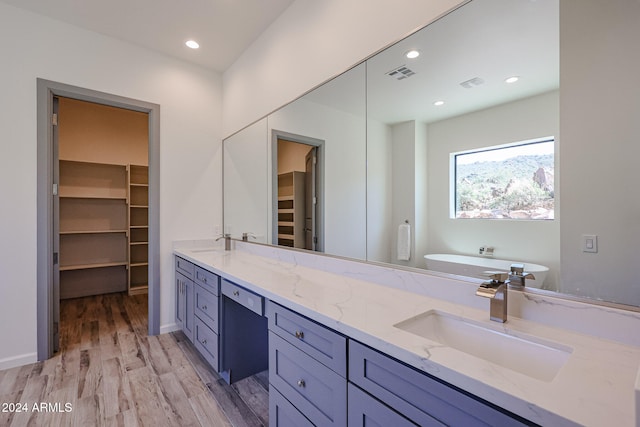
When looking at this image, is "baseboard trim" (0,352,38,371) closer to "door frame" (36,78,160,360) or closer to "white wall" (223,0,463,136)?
"door frame" (36,78,160,360)

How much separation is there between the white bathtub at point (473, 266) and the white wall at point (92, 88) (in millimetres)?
2678

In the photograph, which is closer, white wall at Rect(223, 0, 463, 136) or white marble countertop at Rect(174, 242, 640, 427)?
white marble countertop at Rect(174, 242, 640, 427)

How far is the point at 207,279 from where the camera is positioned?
218cm

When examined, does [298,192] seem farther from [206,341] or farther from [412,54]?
[206,341]

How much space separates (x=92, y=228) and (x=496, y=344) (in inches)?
202

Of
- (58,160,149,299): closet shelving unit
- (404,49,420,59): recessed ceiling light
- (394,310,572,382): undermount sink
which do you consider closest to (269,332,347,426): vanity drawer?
(394,310,572,382): undermount sink

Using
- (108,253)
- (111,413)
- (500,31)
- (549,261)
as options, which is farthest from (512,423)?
(108,253)

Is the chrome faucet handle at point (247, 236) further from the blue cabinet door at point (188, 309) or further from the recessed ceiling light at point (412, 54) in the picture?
the recessed ceiling light at point (412, 54)

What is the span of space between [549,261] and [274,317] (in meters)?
1.18

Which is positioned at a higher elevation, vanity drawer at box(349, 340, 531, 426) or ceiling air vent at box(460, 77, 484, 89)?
ceiling air vent at box(460, 77, 484, 89)

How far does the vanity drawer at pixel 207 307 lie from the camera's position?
2.03 metres

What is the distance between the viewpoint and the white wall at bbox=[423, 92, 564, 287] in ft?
3.40

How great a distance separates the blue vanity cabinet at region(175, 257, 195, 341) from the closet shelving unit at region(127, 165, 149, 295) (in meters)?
2.01

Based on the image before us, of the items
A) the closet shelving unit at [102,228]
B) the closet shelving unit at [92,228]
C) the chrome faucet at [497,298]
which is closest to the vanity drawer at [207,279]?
the chrome faucet at [497,298]
